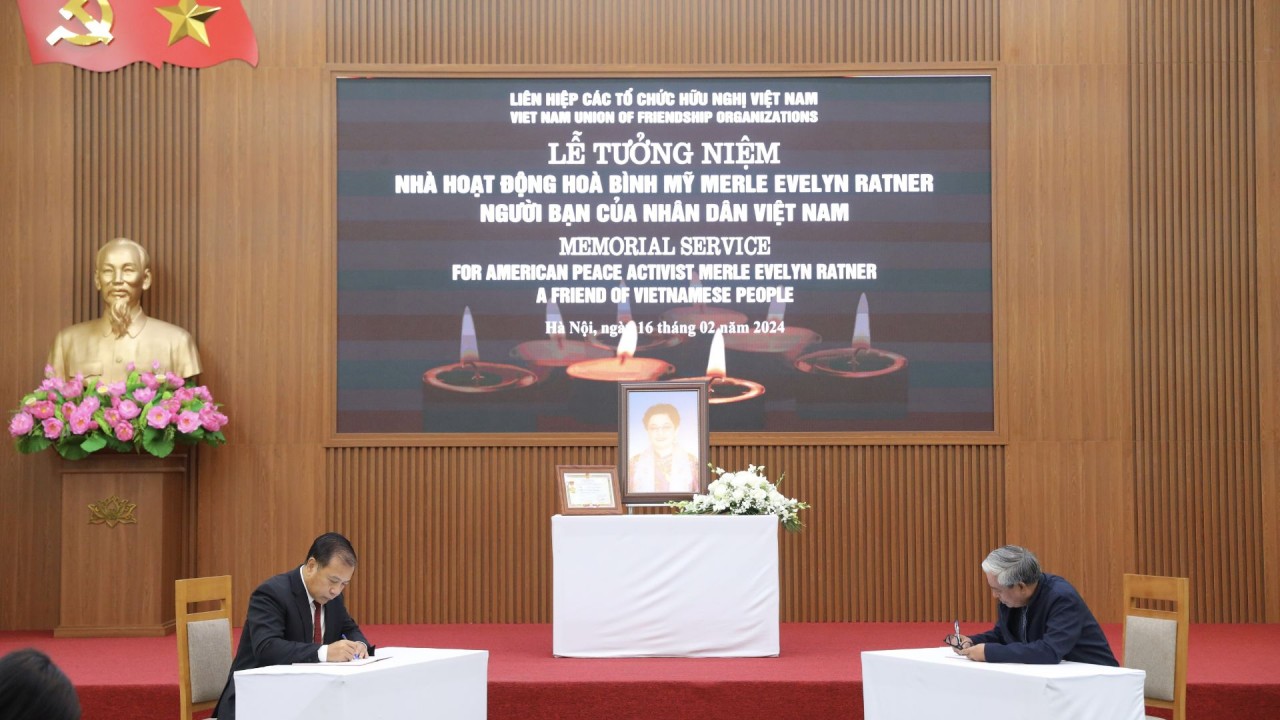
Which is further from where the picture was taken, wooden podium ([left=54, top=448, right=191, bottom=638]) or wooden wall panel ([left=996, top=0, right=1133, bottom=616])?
wooden wall panel ([left=996, top=0, right=1133, bottom=616])

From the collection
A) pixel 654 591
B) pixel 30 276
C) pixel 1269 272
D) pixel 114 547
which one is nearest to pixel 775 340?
pixel 654 591

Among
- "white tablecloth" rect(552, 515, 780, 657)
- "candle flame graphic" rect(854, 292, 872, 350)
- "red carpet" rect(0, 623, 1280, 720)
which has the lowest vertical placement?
"red carpet" rect(0, 623, 1280, 720)

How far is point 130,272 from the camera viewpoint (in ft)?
22.5

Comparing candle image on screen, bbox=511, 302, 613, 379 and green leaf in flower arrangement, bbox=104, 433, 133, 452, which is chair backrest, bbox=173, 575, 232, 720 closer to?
green leaf in flower arrangement, bbox=104, 433, 133, 452

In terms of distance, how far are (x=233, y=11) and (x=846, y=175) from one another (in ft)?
11.6

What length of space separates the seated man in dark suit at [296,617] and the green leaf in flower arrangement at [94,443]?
2870 millimetres

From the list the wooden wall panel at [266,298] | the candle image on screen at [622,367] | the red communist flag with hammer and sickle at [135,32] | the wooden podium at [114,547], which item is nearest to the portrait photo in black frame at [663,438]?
the candle image on screen at [622,367]

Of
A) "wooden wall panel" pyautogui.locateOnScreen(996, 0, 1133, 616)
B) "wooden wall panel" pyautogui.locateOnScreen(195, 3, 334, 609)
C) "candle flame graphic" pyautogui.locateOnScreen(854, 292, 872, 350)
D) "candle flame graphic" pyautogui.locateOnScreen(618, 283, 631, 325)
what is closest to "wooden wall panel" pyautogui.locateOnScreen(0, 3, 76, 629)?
"wooden wall panel" pyautogui.locateOnScreen(195, 3, 334, 609)

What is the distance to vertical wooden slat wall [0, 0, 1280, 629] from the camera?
281 inches

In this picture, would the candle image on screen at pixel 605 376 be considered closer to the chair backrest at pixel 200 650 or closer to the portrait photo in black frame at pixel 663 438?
the portrait photo in black frame at pixel 663 438

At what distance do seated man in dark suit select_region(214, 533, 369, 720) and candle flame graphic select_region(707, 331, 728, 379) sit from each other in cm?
A: 343

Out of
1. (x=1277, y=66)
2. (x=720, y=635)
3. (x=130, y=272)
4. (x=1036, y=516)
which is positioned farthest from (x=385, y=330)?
(x=1277, y=66)

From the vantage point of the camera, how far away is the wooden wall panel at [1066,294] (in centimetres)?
715

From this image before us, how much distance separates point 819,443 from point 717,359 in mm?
725
